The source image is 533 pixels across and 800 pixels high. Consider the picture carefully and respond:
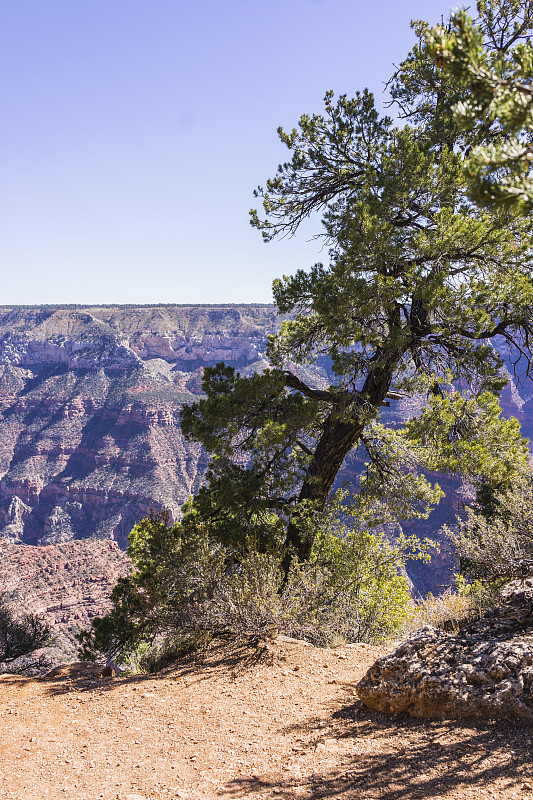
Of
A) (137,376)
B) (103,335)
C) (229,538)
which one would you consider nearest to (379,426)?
(229,538)

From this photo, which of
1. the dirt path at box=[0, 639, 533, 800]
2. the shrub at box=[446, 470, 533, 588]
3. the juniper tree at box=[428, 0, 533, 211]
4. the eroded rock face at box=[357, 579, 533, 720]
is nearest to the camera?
the juniper tree at box=[428, 0, 533, 211]

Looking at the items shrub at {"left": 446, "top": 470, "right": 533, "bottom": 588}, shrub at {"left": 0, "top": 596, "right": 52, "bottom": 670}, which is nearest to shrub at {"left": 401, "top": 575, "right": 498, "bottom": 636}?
shrub at {"left": 446, "top": 470, "right": 533, "bottom": 588}

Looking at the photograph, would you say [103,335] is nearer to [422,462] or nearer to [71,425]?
[71,425]

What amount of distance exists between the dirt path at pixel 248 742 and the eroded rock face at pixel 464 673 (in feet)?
0.38

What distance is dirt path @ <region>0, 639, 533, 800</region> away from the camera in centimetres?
286

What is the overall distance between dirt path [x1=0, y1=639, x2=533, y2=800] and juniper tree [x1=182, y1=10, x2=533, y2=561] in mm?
2190

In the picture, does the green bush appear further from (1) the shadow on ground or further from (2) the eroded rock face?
(1) the shadow on ground

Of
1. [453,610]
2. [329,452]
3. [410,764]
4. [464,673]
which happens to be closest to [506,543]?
[453,610]

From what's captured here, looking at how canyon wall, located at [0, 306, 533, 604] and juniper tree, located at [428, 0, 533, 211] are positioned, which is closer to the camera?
juniper tree, located at [428, 0, 533, 211]

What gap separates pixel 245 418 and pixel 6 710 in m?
4.02

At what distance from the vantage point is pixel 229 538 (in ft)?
22.9

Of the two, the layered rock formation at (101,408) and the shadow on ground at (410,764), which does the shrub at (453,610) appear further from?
the layered rock formation at (101,408)

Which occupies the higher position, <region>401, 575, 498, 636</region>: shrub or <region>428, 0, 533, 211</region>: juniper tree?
<region>428, 0, 533, 211</region>: juniper tree

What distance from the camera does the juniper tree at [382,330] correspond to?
5.55m
